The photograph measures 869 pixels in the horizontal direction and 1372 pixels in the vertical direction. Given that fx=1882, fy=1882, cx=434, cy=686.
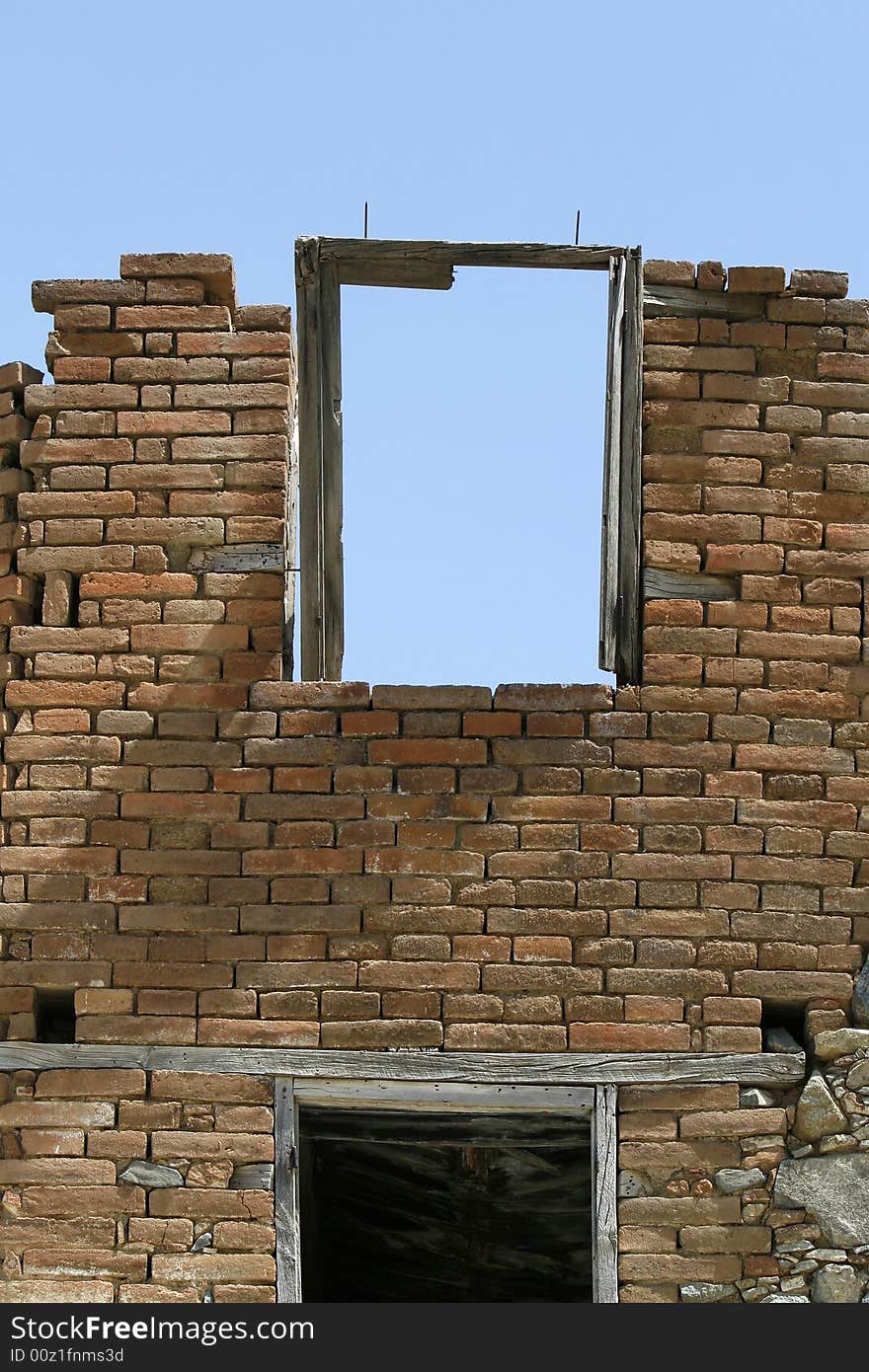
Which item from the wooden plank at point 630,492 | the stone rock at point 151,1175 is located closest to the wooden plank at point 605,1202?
the stone rock at point 151,1175

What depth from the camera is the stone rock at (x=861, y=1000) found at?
20.5 ft

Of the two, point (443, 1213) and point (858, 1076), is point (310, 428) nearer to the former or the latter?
point (858, 1076)

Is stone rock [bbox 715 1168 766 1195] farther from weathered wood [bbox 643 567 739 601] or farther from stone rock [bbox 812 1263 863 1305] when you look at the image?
weathered wood [bbox 643 567 739 601]

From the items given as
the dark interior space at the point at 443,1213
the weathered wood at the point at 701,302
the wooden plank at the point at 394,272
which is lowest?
the dark interior space at the point at 443,1213

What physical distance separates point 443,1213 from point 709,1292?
2.48m

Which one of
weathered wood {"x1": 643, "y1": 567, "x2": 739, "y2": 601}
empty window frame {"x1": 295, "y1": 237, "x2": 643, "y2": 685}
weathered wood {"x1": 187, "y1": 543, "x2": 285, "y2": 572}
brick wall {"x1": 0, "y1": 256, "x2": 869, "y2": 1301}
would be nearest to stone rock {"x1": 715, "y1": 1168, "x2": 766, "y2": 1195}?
brick wall {"x1": 0, "y1": 256, "x2": 869, "y2": 1301}

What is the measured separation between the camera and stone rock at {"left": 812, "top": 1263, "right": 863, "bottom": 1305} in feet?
19.6

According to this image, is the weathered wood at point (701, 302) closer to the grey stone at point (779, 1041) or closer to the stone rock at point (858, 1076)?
the grey stone at point (779, 1041)

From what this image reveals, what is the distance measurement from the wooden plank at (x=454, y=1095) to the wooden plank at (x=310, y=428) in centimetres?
147

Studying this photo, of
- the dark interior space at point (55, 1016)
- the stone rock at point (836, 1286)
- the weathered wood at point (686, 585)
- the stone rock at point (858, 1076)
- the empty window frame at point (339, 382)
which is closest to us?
the stone rock at point (836, 1286)

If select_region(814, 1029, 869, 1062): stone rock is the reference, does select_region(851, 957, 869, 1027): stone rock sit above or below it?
above

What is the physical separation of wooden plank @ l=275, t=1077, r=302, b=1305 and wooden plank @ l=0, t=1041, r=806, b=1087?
11cm

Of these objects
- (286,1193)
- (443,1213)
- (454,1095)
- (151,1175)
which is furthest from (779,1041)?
(443,1213)

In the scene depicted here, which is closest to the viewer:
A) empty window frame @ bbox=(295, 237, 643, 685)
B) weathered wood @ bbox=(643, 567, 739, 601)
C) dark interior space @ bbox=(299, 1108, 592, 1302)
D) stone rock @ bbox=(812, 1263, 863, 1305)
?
stone rock @ bbox=(812, 1263, 863, 1305)
